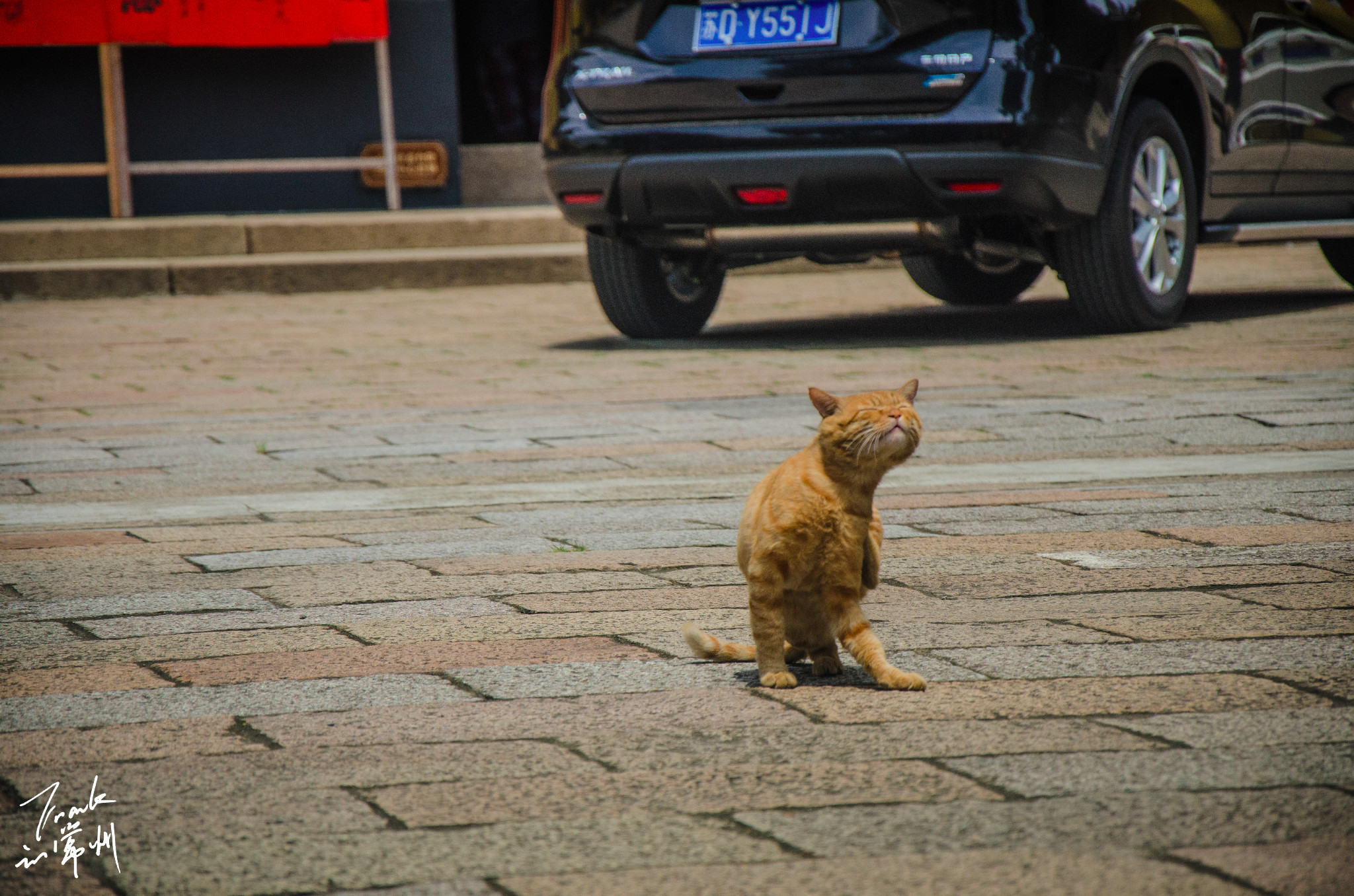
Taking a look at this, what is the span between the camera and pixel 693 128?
6.44 metres

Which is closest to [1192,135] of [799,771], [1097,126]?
[1097,126]

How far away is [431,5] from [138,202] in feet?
8.05

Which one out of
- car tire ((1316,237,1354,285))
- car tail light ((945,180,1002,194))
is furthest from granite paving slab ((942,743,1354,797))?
car tire ((1316,237,1354,285))

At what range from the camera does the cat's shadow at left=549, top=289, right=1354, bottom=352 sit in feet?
23.4

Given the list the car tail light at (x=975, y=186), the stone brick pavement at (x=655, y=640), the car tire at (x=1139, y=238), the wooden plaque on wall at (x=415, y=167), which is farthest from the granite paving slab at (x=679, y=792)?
the wooden plaque on wall at (x=415, y=167)

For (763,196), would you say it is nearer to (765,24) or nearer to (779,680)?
(765,24)

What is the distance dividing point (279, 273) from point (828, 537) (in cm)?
805

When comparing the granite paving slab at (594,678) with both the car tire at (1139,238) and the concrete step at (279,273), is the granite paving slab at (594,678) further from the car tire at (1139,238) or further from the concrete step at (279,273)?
the concrete step at (279,273)

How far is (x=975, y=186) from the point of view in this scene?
6109 mm

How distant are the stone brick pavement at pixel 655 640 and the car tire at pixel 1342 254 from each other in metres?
2.56

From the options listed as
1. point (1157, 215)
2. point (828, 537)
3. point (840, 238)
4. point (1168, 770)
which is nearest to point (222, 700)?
point (828, 537)

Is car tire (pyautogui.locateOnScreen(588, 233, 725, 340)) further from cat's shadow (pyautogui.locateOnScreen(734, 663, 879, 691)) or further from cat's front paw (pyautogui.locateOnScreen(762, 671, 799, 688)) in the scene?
cat's front paw (pyautogui.locateOnScreen(762, 671, 799, 688))

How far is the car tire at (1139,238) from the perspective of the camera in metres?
6.44

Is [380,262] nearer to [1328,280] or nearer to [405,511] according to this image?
[1328,280]
